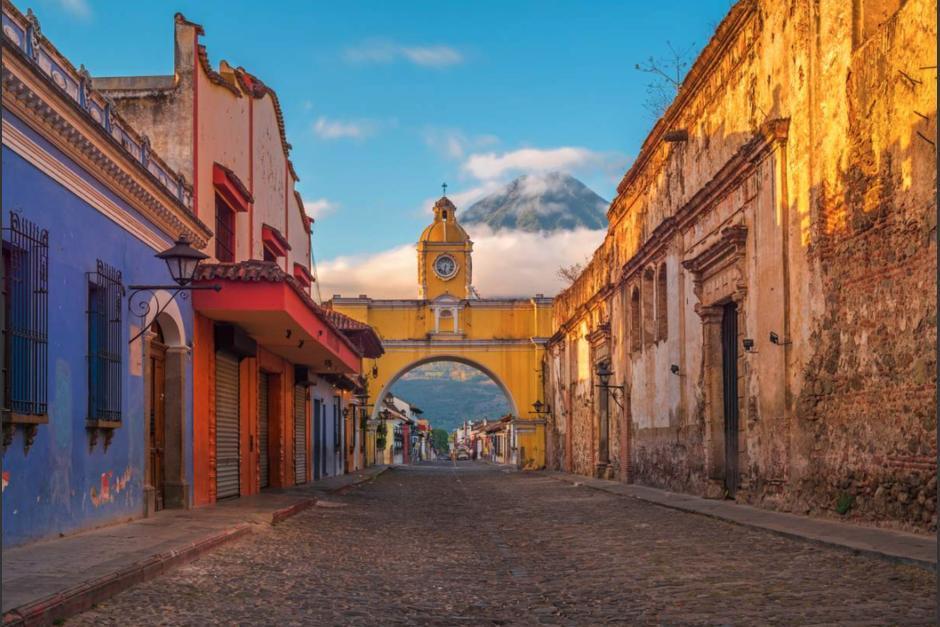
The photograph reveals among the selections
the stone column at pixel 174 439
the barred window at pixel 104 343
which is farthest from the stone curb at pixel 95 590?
the stone column at pixel 174 439

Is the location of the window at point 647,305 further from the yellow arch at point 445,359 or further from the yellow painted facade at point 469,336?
the yellow arch at point 445,359

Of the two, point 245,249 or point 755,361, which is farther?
point 245,249

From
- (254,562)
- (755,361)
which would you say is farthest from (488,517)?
(254,562)

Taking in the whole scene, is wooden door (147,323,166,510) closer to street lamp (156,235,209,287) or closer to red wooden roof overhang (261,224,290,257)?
street lamp (156,235,209,287)

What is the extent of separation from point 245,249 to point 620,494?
7.65 metres

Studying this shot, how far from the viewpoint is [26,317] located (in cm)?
827

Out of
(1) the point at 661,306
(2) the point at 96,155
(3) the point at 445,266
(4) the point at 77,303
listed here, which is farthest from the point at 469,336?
(4) the point at 77,303

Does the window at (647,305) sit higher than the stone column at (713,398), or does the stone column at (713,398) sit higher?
the window at (647,305)

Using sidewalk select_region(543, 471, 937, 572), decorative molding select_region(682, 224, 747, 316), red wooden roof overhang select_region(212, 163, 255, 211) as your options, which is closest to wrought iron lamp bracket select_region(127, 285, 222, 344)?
red wooden roof overhang select_region(212, 163, 255, 211)

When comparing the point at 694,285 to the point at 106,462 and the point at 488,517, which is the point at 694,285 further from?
the point at 106,462

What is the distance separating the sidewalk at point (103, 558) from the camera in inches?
211

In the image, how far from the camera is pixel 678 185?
19312mm

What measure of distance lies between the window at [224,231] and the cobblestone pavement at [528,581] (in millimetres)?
5910

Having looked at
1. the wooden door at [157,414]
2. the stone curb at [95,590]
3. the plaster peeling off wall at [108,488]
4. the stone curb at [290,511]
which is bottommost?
the stone curb at [290,511]
